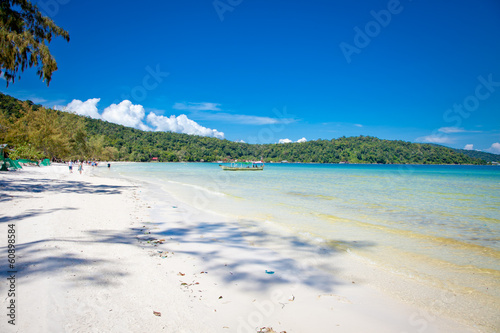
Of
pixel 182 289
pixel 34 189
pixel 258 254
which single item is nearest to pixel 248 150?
pixel 34 189

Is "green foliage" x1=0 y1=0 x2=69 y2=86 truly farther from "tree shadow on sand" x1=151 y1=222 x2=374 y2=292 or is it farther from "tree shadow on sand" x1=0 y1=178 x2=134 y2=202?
"tree shadow on sand" x1=151 y1=222 x2=374 y2=292

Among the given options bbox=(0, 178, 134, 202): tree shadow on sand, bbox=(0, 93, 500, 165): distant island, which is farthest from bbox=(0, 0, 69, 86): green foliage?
bbox=(0, 93, 500, 165): distant island

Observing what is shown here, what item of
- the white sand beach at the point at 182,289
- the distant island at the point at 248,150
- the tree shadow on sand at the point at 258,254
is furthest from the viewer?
the distant island at the point at 248,150

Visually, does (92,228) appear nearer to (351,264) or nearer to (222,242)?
(222,242)

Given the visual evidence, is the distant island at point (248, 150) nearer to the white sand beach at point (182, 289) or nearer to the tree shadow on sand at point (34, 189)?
the tree shadow on sand at point (34, 189)

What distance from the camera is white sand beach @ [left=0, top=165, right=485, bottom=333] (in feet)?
9.18

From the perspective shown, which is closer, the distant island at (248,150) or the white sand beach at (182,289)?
the white sand beach at (182,289)

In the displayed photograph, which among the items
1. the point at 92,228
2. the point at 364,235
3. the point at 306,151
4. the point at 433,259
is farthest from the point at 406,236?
the point at 306,151

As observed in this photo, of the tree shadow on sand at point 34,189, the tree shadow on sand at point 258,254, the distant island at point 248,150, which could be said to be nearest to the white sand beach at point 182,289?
the tree shadow on sand at point 258,254

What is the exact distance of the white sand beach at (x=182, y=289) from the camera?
2.80 meters

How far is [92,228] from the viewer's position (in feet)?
20.7

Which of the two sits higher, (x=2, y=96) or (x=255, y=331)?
(x=2, y=96)

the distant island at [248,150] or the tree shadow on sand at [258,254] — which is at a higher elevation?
the distant island at [248,150]

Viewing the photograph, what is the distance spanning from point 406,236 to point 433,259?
2.17m
